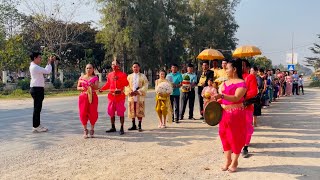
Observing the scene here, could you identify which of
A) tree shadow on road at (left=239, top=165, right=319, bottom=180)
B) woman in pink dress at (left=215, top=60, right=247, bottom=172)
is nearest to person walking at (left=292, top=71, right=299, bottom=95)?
tree shadow on road at (left=239, top=165, right=319, bottom=180)

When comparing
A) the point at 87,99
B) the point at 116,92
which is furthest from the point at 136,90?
the point at 87,99

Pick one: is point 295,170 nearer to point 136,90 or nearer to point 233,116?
point 233,116

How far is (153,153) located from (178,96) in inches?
174

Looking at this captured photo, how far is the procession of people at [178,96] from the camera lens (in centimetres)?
525

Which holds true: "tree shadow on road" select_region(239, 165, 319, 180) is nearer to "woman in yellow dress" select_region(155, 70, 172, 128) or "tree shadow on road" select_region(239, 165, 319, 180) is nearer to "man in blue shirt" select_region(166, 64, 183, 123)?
"woman in yellow dress" select_region(155, 70, 172, 128)

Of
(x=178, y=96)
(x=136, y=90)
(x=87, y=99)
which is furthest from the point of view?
(x=178, y=96)

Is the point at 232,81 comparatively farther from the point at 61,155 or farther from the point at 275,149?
the point at 61,155

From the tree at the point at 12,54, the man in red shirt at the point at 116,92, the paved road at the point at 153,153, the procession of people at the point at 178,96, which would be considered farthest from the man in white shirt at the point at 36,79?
the tree at the point at 12,54

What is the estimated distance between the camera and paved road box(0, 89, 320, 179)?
17.7ft

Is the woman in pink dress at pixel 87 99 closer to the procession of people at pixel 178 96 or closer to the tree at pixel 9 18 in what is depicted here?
the procession of people at pixel 178 96

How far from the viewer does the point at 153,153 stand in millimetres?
6637

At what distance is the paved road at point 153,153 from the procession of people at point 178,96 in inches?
16.3

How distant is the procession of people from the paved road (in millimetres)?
413

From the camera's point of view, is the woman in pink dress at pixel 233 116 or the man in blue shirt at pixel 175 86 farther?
the man in blue shirt at pixel 175 86
